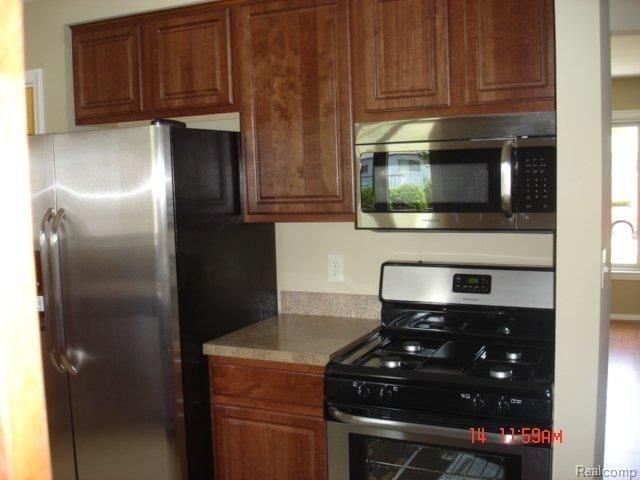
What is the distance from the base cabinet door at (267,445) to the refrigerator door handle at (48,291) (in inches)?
25.6

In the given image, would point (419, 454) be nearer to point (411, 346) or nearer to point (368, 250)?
point (411, 346)

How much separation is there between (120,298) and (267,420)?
2.29ft

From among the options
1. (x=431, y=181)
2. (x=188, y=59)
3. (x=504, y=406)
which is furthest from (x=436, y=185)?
(x=188, y=59)

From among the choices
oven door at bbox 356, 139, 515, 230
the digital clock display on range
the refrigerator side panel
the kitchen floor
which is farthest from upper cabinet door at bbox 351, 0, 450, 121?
the kitchen floor

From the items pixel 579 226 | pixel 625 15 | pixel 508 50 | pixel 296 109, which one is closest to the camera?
pixel 579 226

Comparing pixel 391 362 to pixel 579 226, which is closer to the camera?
pixel 579 226

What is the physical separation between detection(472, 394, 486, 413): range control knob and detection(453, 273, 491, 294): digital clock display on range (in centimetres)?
57

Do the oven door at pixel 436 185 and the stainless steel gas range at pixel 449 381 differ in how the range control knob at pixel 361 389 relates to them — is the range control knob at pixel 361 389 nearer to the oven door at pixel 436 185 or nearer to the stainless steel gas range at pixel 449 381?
the stainless steel gas range at pixel 449 381

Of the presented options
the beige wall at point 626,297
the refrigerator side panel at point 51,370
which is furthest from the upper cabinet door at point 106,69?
the beige wall at point 626,297

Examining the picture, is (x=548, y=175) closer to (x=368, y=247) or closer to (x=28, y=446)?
(x=368, y=247)

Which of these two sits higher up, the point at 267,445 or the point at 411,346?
the point at 411,346

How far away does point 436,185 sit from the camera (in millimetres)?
2250

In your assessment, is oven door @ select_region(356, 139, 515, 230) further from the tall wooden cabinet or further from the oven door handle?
the oven door handle

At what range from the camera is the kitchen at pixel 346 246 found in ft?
8.20
